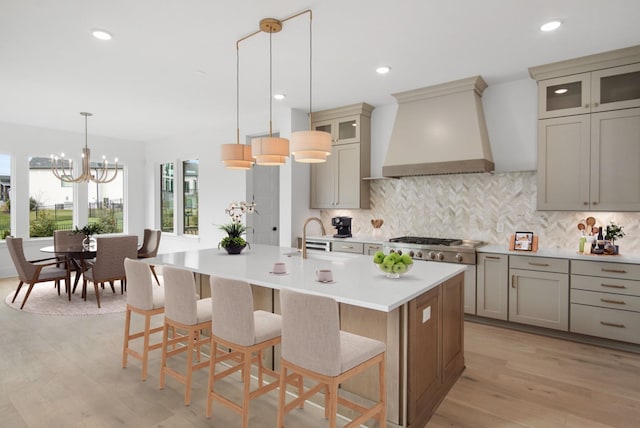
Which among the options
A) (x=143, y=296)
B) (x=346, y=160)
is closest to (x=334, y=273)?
(x=143, y=296)

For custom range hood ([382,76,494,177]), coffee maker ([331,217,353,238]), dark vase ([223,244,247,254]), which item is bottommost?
dark vase ([223,244,247,254])

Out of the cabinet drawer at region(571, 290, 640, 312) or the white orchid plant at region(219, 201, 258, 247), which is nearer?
the cabinet drawer at region(571, 290, 640, 312)

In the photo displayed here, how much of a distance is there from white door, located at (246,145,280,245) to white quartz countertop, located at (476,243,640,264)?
3600mm

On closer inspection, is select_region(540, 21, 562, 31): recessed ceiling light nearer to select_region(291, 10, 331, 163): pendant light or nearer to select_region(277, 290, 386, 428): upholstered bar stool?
select_region(291, 10, 331, 163): pendant light

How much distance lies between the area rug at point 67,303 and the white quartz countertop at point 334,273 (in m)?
2.02

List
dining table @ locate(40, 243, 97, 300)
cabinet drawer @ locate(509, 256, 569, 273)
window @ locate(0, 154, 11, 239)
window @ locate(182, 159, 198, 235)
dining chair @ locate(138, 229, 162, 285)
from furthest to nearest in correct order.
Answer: window @ locate(182, 159, 198, 235)
window @ locate(0, 154, 11, 239)
dining chair @ locate(138, 229, 162, 285)
dining table @ locate(40, 243, 97, 300)
cabinet drawer @ locate(509, 256, 569, 273)

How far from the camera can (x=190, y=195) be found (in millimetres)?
7613

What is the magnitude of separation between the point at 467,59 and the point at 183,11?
266 centimetres

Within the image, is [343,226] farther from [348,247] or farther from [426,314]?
[426,314]

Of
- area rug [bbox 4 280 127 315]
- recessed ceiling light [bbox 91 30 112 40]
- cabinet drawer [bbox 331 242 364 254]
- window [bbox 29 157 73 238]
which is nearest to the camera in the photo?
recessed ceiling light [bbox 91 30 112 40]

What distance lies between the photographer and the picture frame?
398 cm

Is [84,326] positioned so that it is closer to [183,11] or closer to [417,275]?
[183,11]

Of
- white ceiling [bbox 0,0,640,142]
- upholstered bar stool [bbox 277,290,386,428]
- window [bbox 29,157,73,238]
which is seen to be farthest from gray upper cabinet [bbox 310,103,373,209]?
window [bbox 29,157,73,238]

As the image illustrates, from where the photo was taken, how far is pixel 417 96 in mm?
4641
